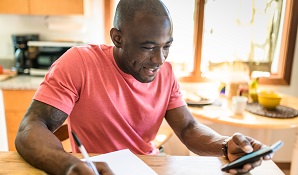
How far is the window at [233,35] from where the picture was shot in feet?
8.62

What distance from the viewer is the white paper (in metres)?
0.84

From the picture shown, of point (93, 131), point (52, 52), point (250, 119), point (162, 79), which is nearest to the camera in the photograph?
point (93, 131)

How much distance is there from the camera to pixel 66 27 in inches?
105

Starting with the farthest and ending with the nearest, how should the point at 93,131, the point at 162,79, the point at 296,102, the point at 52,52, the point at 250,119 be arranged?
the point at 52,52, the point at 296,102, the point at 250,119, the point at 162,79, the point at 93,131

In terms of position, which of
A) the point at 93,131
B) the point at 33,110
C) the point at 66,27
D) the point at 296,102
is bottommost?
the point at 296,102

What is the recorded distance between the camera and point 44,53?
2568 millimetres

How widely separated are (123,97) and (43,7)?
163 centimetres

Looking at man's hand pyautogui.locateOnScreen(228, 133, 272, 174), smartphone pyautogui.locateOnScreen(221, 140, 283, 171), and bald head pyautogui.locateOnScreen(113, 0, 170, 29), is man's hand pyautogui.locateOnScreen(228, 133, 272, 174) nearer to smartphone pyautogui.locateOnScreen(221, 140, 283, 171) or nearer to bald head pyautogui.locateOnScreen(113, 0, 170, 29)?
smartphone pyautogui.locateOnScreen(221, 140, 283, 171)

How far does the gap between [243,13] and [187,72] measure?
0.75 m

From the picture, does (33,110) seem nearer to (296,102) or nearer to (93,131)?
(93,131)

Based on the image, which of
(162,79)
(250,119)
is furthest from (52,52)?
(250,119)

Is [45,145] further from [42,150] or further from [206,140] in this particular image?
[206,140]

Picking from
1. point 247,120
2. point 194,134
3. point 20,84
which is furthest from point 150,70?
point 20,84

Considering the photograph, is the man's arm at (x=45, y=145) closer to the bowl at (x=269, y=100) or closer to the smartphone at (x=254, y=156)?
the smartphone at (x=254, y=156)
